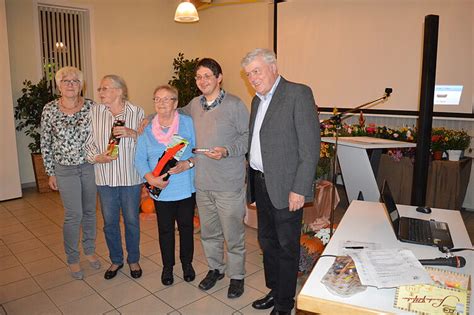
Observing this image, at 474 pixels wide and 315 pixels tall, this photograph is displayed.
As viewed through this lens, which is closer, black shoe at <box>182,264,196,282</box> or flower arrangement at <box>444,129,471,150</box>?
black shoe at <box>182,264,196,282</box>

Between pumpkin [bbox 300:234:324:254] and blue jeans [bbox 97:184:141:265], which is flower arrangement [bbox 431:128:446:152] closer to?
pumpkin [bbox 300:234:324:254]

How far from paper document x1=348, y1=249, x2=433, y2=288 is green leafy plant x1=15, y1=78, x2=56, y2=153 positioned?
5086 millimetres

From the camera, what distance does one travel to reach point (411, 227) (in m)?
1.75

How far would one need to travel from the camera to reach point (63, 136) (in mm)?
2658

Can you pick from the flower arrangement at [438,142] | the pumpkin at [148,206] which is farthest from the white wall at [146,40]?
the flower arrangement at [438,142]

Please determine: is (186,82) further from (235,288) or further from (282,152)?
(282,152)

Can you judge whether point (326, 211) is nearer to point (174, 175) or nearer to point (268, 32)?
point (174, 175)

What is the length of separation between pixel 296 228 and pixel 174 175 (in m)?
0.88

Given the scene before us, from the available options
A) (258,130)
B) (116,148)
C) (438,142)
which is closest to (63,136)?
(116,148)

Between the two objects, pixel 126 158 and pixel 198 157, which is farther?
pixel 126 158

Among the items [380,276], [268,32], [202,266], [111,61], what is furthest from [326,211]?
[111,61]

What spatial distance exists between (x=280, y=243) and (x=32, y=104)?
14.8 feet

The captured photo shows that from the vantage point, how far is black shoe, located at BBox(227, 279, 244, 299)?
8.51 ft

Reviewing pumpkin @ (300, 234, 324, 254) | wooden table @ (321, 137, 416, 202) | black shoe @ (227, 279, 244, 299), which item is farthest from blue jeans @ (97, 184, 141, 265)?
wooden table @ (321, 137, 416, 202)
